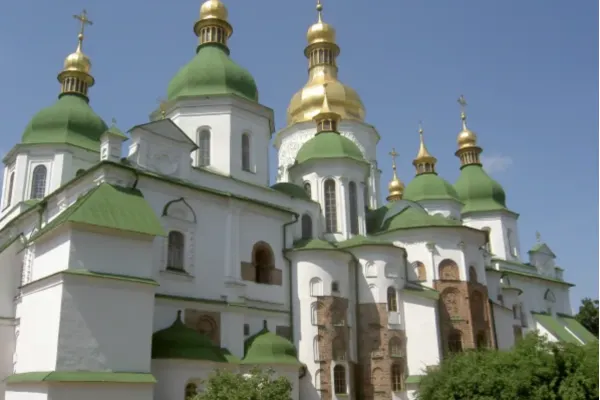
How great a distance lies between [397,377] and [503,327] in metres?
10.2

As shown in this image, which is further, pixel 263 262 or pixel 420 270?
pixel 420 270

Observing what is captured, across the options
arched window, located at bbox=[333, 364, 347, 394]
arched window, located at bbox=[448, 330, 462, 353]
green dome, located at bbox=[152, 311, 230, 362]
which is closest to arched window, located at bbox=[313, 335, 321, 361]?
arched window, located at bbox=[333, 364, 347, 394]

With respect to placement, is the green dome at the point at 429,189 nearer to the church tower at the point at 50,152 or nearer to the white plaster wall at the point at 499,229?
the white plaster wall at the point at 499,229

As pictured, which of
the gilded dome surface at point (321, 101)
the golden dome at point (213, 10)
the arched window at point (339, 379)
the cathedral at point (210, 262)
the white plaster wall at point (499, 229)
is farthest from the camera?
the white plaster wall at point (499, 229)

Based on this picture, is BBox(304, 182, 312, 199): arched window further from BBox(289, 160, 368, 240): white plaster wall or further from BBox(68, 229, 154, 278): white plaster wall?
BBox(68, 229, 154, 278): white plaster wall

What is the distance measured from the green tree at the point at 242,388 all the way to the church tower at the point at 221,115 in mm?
10771

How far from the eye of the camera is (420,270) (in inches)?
1052

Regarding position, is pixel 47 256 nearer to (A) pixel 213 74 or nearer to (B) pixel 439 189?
(A) pixel 213 74

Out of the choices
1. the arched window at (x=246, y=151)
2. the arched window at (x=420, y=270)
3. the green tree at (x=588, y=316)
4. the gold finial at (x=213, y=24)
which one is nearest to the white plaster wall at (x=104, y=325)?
the arched window at (x=246, y=151)

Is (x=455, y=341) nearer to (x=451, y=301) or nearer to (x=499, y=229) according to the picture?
(x=451, y=301)

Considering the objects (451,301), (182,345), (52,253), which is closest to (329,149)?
(451,301)

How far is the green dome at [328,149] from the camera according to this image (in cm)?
2812

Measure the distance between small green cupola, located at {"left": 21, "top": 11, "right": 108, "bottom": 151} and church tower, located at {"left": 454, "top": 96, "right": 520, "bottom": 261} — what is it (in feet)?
81.0

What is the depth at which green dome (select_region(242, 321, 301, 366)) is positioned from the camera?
67.0ft
